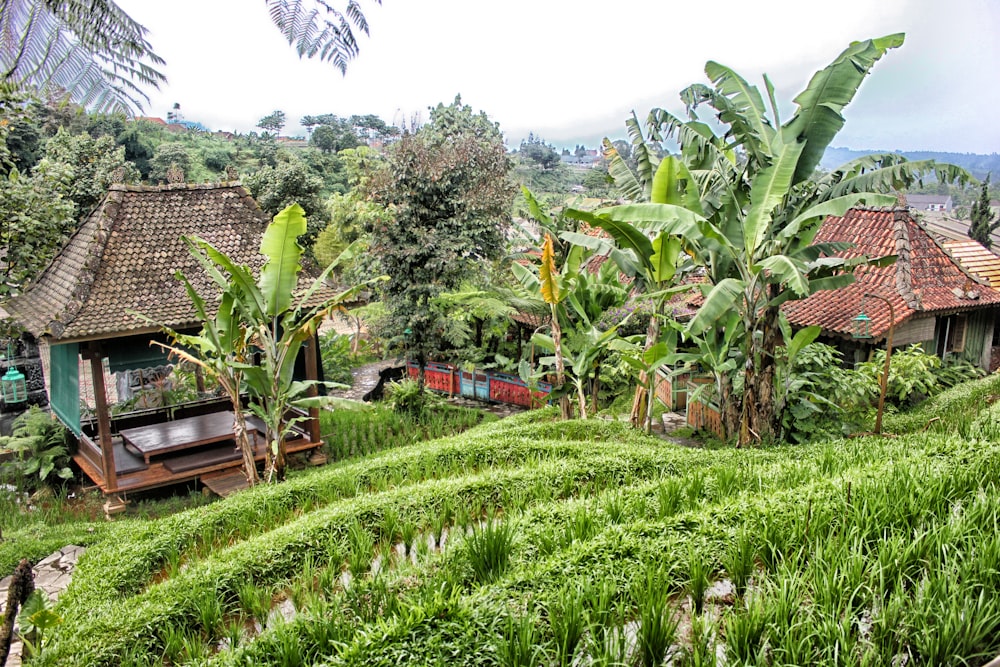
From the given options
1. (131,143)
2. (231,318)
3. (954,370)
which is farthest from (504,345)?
(131,143)

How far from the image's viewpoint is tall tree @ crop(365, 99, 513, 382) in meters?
13.2

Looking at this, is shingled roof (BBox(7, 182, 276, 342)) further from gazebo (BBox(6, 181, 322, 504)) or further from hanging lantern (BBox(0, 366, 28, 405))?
hanging lantern (BBox(0, 366, 28, 405))

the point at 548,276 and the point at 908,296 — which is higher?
the point at 548,276

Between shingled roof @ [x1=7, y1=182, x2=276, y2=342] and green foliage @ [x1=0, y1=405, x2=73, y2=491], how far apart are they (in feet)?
5.58

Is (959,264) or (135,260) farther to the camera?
(959,264)

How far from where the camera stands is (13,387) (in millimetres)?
11852

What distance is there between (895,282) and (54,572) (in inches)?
499

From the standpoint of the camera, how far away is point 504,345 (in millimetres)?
17500

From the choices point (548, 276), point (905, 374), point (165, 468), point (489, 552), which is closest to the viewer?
point (489, 552)

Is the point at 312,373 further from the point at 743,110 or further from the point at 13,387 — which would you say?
the point at 743,110

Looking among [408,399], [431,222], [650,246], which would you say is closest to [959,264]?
[650,246]

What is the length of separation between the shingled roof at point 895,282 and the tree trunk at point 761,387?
4763mm

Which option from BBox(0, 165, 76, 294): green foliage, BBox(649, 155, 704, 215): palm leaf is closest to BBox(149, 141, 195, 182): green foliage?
BBox(0, 165, 76, 294): green foliage

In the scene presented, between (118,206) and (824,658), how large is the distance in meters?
10.1
